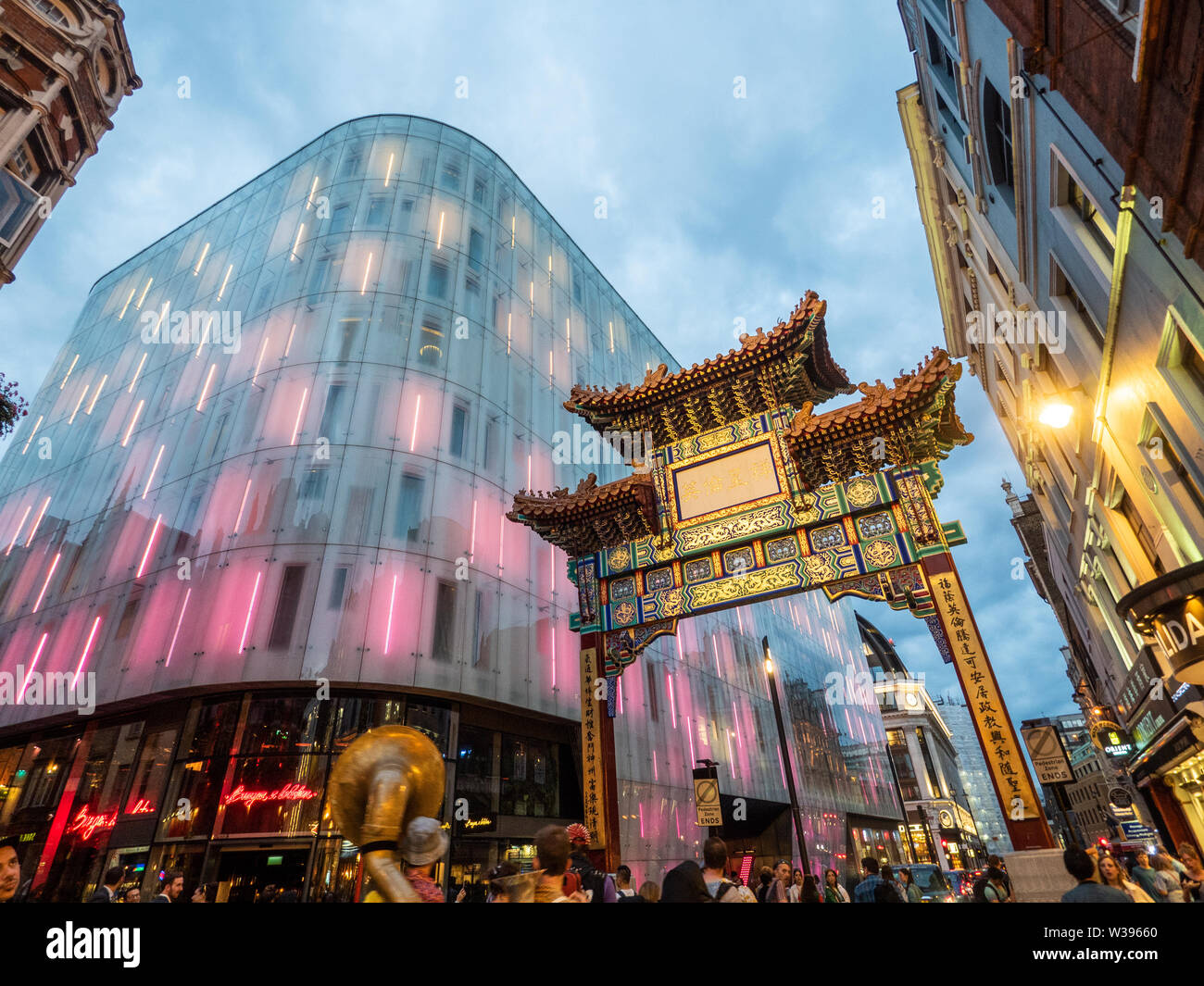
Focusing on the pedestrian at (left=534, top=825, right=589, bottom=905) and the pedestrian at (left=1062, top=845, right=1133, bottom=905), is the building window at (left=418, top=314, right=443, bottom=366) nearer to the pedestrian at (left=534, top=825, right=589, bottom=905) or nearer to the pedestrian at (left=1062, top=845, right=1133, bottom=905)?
the pedestrian at (left=534, top=825, right=589, bottom=905)

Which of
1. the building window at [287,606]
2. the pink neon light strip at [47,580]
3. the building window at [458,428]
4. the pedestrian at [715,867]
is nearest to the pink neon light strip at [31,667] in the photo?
the pink neon light strip at [47,580]

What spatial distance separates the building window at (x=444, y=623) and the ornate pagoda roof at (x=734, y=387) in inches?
250

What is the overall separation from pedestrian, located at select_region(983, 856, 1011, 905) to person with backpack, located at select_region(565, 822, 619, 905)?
685 cm

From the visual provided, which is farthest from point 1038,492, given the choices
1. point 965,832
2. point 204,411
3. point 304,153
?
point 965,832

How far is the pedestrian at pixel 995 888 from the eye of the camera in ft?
33.4

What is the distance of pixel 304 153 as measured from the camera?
27.9m

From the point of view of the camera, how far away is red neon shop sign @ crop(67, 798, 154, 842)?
13781 mm

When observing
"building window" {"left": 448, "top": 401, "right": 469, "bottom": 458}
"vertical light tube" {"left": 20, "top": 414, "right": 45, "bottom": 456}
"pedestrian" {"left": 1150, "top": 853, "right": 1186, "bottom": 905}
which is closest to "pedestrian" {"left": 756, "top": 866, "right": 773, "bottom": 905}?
"pedestrian" {"left": 1150, "top": 853, "right": 1186, "bottom": 905}

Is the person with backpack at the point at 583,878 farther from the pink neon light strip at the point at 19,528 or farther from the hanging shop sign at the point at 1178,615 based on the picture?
the pink neon light strip at the point at 19,528

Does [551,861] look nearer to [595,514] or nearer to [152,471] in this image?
[595,514]

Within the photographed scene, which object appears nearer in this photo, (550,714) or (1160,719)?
(1160,719)

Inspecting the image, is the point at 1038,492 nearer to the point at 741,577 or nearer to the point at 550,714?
the point at 741,577

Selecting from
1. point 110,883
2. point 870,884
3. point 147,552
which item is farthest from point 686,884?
point 147,552

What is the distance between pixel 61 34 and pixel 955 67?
84.8ft
